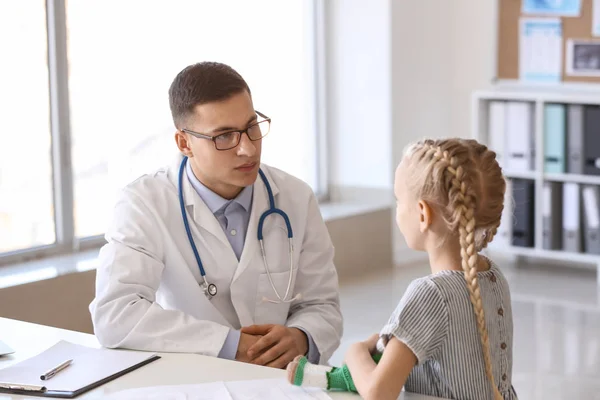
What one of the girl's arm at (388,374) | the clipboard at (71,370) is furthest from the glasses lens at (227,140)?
the girl's arm at (388,374)

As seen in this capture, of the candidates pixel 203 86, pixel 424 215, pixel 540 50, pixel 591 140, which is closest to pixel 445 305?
pixel 424 215

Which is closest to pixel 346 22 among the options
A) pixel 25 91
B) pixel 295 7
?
pixel 295 7

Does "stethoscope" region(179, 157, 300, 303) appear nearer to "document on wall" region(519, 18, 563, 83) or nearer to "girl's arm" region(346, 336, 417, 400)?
"girl's arm" region(346, 336, 417, 400)

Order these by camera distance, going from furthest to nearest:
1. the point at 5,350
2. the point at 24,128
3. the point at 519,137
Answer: the point at 519,137 < the point at 24,128 < the point at 5,350

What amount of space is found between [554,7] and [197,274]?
10.6ft

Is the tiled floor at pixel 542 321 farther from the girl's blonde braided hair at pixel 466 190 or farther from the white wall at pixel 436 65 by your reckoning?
the girl's blonde braided hair at pixel 466 190

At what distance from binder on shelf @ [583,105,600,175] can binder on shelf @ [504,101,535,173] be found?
270mm

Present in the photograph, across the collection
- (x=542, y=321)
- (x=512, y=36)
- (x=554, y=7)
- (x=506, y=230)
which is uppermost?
(x=554, y=7)

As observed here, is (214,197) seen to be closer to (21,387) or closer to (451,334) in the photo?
(21,387)

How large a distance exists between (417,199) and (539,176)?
324cm

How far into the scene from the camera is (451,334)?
1.64 m

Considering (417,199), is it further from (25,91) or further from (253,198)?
(25,91)

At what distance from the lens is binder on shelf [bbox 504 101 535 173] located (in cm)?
475

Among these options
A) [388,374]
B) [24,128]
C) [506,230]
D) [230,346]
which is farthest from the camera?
[506,230]
